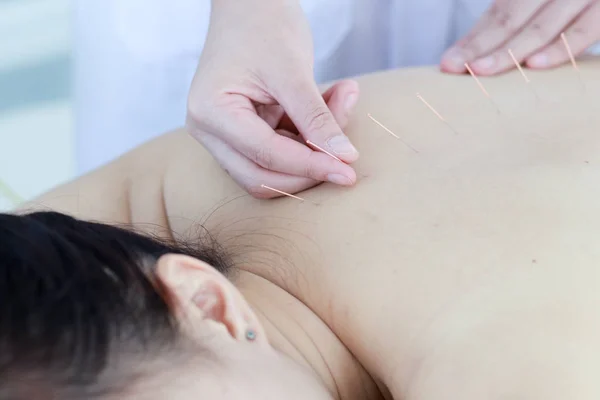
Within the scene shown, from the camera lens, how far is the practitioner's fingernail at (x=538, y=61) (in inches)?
38.6

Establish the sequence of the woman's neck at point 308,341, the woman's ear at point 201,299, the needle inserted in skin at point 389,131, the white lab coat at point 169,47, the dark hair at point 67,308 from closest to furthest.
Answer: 1. the dark hair at point 67,308
2. the woman's ear at point 201,299
3. the woman's neck at point 308,341
4. the needle inserted in skin at point 389,131
5. the white lab coat at point 169,47

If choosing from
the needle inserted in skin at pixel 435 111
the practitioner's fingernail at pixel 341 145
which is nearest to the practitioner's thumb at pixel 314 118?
the practitioner's fingernail at pixel 341 145

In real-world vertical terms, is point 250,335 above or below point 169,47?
below

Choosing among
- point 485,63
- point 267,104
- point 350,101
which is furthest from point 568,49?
point 267,104

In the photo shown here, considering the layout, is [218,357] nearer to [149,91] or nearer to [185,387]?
[185,387]

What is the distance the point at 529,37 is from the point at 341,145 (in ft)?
1.38

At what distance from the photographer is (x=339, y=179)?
0.80 meters

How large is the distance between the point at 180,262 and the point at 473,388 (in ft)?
1.06

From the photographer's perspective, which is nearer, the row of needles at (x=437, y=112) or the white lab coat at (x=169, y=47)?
the row of needles at (x=437, y=112)

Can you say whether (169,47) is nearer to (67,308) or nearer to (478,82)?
(478,82)

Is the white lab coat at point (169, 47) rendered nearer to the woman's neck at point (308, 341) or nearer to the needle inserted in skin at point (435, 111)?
the needle inserted in skin at point (435, 111)

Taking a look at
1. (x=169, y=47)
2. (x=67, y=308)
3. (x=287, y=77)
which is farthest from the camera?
(x=169, y=47)

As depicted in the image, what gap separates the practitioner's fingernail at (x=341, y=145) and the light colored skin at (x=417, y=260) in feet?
0.13

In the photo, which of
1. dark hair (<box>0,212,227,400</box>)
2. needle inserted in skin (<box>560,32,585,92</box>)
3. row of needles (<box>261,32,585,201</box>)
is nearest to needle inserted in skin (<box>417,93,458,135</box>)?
row of needles (<box>261,32,585,201</box>)
